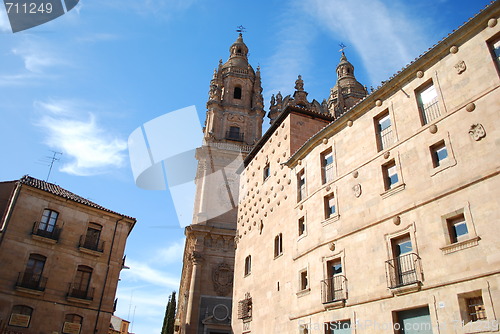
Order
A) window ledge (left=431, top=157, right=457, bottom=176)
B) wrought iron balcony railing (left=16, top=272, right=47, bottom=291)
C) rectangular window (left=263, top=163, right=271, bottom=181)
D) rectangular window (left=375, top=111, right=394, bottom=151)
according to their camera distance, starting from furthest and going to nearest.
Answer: rectangular window (left=263, top=163, right=271, bottom=181) < wrought iron balcony railing (left=16, top=272, right=47, bottom=291) < rectangular window (left=375, top=111, right=394, bottom=151) < window ledge (left=431, top=157, right=457, bottom=176)

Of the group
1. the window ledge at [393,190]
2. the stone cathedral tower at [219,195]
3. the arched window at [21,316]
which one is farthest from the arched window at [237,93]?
the window ledge at [393,190]

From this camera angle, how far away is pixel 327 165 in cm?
1705

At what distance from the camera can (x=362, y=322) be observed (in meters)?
12.7

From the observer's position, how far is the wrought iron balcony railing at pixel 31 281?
894 inches

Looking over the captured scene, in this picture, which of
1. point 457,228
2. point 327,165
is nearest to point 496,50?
point 457,228

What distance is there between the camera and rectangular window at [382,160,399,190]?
13.4m

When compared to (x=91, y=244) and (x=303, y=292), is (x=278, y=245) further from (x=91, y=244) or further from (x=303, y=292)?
(x=91, y=244)

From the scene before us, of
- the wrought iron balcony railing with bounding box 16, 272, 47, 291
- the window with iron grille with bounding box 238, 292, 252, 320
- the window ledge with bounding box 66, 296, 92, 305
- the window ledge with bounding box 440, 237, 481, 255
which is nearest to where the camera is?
the window ledge with bounding box 440, 237, 481, 255

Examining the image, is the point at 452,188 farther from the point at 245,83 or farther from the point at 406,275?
the point at 245,83

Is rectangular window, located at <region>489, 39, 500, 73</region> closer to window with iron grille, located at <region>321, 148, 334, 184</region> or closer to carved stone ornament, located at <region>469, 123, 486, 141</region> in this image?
carved stone ornament, located at <region>469, 123, 486, 141</region>

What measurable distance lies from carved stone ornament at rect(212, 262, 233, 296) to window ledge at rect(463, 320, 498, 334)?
26.7m

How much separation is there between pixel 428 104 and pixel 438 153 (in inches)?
73.9

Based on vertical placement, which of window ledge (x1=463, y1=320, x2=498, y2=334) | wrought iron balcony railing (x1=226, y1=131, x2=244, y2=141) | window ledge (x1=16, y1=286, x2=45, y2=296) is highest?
wrought iron balcony railing (x1=226, y1=131, x2=244, y2=141)

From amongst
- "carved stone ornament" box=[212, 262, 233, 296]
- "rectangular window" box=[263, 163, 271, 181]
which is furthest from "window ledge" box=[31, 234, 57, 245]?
"carved stone ornament" box=[212, 262, 233, 296]
